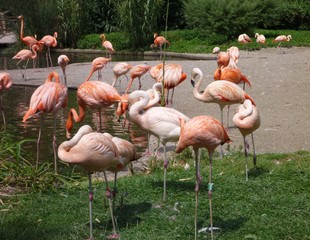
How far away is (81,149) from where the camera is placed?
14.0 feet

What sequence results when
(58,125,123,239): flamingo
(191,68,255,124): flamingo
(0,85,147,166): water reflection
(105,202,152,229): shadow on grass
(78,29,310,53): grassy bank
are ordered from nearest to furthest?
(58,125,123,239): flamingo
(105,202,152,229): shadow on grass
(191,68,255,124): flamingo
(0,85,147,166): water reflection
(78,29,310,53): grassy bank

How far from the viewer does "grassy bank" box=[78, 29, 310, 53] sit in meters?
21.4

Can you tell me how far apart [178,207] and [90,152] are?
1.07 meters

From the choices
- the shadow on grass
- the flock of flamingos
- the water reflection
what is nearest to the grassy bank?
the water reflection

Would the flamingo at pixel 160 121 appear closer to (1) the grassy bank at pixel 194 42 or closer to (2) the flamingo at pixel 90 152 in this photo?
(2) the flamingo at pixel 90 152

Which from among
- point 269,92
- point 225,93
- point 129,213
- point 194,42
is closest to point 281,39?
point 194,42

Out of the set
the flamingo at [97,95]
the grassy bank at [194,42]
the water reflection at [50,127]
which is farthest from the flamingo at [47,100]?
the grassy bank at [194,42]

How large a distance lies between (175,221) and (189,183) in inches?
42.5

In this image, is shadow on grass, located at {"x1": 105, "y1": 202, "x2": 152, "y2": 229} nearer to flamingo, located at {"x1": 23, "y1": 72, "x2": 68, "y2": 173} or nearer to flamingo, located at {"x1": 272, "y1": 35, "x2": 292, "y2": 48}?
flamingo, located at {"x1": 23, "y1": 72, "x2": 68, "y2": 173}

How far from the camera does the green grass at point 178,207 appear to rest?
174 inches

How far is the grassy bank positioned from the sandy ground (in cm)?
169

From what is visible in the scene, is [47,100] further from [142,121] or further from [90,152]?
[90,152]

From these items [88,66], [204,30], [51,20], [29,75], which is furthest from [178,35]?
[29,75]

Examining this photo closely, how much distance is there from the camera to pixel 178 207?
4.98 m
